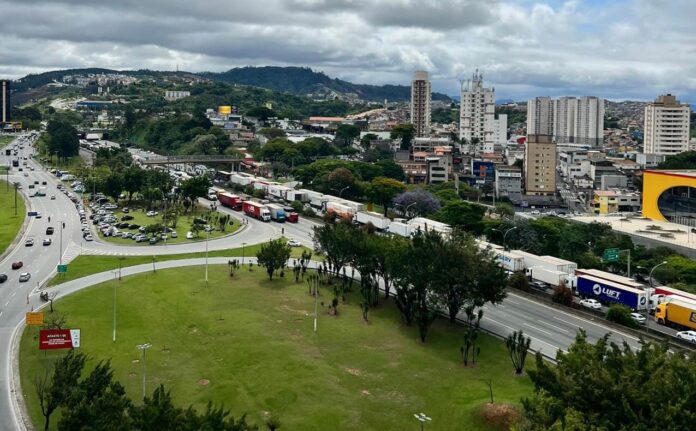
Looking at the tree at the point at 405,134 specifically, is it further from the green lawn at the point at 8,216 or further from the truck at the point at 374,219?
the green lawn at the point at 8,216

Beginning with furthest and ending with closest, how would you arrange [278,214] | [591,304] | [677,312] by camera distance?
1. [278,214]
2. [591,304]
3. [677,312]

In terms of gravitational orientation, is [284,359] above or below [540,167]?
below

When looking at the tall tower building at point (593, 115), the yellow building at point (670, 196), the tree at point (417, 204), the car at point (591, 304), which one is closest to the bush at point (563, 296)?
the car at point (591, 304)

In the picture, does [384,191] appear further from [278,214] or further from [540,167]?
[540,167]

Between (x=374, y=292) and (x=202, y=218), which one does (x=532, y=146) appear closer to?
(x=202, y=218)

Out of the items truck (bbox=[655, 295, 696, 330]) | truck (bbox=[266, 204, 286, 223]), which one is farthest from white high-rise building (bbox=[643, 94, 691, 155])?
truck (bbox=[655, 295, 696, 330])

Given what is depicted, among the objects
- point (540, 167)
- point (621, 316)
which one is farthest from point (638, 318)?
point (540, 167)

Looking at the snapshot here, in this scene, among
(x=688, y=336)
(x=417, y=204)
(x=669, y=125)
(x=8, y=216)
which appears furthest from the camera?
(x=669, y=125)
